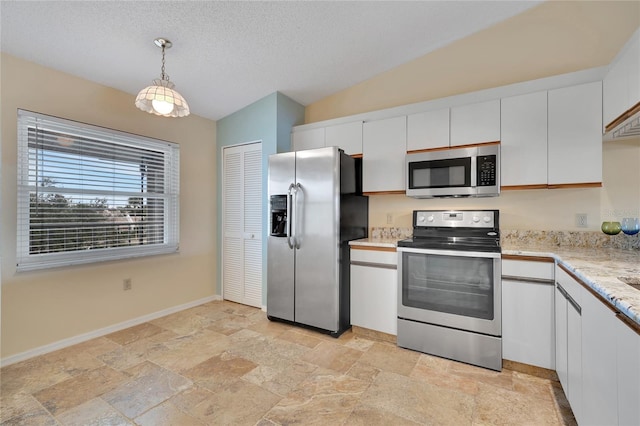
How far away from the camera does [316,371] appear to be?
2.27 meters

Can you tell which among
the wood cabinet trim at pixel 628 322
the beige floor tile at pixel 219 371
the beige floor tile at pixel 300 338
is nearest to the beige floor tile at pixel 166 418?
the beige floor tile at pixel 219 371

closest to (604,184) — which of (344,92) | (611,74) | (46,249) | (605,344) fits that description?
(611,74)

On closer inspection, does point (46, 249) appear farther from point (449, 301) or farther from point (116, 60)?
point (449, 301)

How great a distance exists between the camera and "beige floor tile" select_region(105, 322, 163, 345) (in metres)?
2.85

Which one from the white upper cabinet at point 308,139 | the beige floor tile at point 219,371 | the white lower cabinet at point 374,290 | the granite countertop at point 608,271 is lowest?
the beige floor tile at point 219,371

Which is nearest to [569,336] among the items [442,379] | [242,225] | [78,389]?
[442,379]

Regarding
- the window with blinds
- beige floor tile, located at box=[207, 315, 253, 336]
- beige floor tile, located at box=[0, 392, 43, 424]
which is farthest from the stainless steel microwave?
beige floor tile, located at box=[0, 392, 43, 424]

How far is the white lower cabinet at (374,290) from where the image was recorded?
273 centimetres

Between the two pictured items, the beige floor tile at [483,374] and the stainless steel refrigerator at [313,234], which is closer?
the beige floor tile at [483,374]

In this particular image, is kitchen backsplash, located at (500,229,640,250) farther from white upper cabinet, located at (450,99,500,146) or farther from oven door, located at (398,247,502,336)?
white upper cabinet, located at (450,99,500,146)

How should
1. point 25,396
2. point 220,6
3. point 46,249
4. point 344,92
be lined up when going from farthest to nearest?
point 344,92 < point 46,249 < point 220,6 < point 25,396

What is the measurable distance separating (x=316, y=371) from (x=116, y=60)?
305cm

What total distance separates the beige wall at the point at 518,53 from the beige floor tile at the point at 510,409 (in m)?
2.56

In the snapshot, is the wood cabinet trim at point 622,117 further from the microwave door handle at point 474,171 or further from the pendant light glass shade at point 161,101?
the pendant light glass shade at point 161,101
